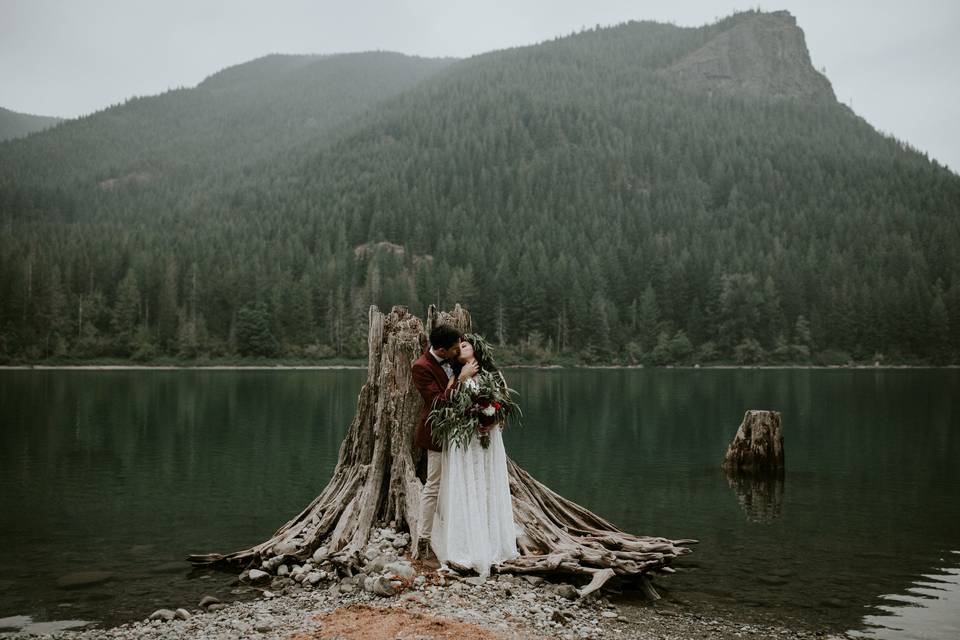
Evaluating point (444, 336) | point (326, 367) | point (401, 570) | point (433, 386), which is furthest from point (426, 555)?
point (326, 367)

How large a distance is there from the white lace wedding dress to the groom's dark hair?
2.21ft

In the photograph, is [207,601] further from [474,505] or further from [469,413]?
[469,413]

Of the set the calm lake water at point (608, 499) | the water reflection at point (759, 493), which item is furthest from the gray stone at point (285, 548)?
the water reflection at point (759, 493)

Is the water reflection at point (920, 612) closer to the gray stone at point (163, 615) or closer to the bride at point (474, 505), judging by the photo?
the bride at point (474, 505)

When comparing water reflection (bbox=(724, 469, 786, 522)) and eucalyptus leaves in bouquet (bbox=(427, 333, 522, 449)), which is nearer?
eucalyptus leaves in bouquet (bbox=(427, 333, 522, 449))

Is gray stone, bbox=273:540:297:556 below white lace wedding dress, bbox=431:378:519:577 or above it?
below

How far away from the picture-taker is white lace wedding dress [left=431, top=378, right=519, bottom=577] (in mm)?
11914

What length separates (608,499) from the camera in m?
22.5

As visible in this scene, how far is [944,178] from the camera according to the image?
199m

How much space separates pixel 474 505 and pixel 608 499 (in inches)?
452

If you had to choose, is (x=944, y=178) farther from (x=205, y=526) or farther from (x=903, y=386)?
(x=205, y=526)

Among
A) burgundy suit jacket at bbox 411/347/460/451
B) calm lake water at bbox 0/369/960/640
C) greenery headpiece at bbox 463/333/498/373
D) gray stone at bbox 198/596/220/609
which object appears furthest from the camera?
calm lake water at bbox 0/369/960/640

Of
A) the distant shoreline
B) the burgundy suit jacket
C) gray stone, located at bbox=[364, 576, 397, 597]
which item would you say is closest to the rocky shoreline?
gray stone, located at bbox=[364, 576, 397, 597]

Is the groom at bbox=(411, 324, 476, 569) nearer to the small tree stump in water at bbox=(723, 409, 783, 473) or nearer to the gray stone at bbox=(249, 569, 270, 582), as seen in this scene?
the gray stone at bbox=(249, 569, 270, 582)
